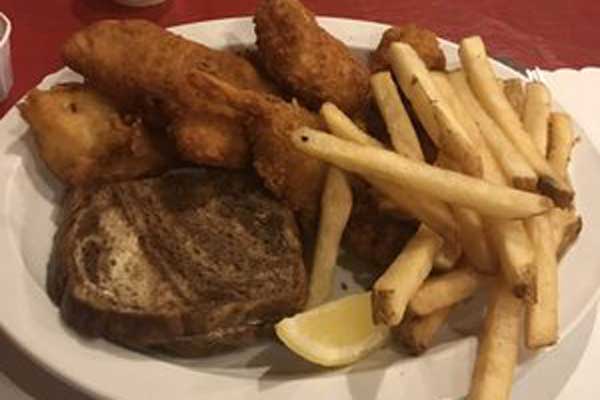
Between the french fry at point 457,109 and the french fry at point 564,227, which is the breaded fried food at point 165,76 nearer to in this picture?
the french fry at point 457,109

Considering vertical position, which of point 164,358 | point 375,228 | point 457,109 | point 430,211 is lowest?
point 164,358

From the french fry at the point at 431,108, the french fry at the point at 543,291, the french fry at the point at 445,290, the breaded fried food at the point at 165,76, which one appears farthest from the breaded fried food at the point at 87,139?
the french fry at the point at 543,291

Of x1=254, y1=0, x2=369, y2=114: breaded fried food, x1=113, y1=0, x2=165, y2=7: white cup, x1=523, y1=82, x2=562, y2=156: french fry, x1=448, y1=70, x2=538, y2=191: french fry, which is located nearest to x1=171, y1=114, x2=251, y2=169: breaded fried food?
x1=254, y1=0, x2=369, y2=114: breaded fried food

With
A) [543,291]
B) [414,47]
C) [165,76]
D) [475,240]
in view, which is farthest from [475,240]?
[165,76]

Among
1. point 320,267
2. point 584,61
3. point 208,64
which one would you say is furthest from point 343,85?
point 584,61

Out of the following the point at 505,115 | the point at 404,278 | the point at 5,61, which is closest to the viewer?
the point at 404,278

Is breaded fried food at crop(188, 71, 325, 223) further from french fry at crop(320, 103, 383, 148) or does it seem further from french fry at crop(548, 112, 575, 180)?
french fry at crop(548, 112, 575, 180)

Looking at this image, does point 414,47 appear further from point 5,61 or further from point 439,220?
point 5,61
